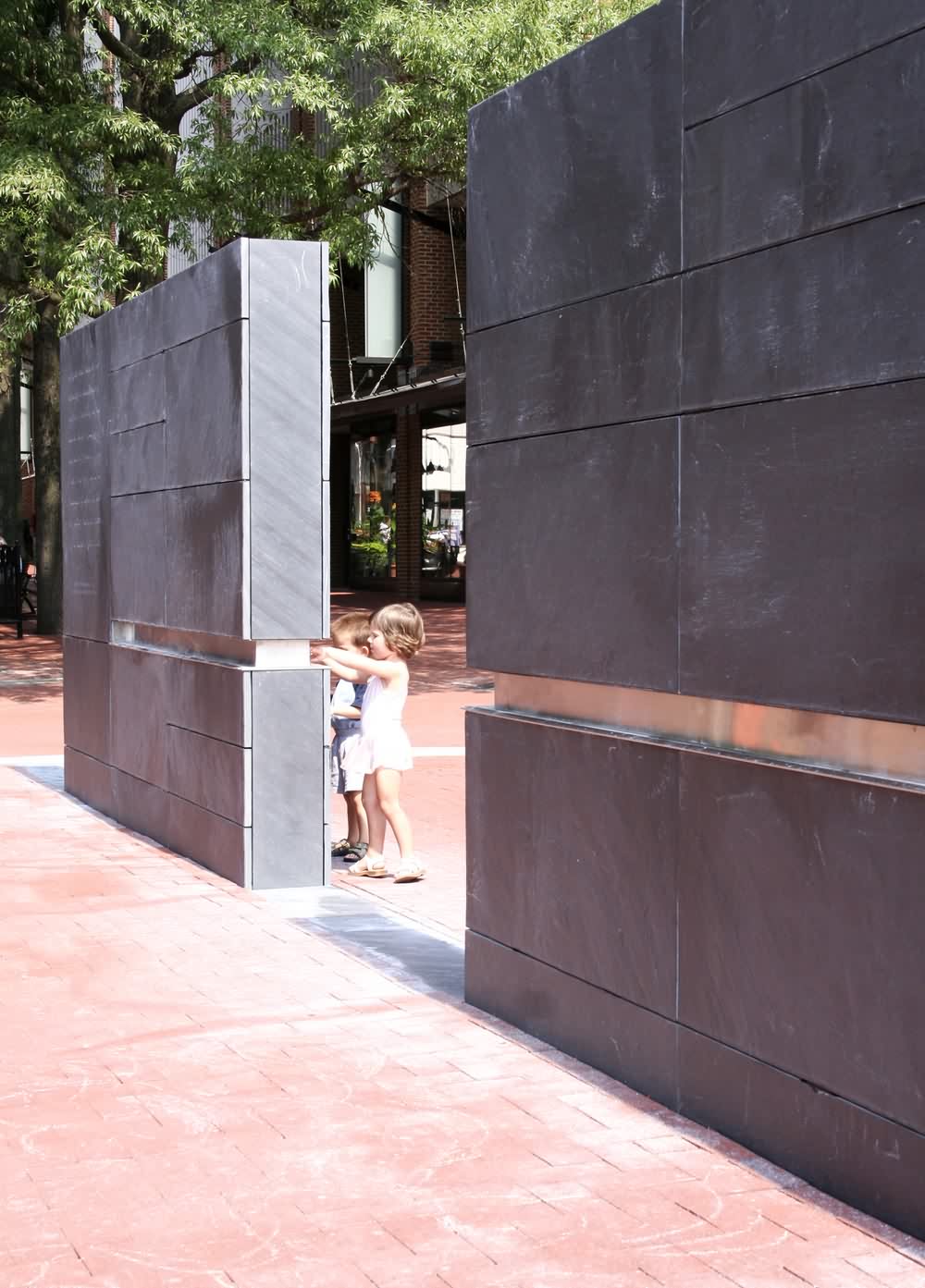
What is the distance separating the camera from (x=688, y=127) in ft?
14.9

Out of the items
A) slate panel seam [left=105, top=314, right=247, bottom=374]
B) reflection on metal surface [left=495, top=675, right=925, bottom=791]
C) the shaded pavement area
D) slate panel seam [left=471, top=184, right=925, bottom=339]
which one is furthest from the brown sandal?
slate panel seam [left=471, top=184, right=925, bottom=339]

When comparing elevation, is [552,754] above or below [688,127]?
below

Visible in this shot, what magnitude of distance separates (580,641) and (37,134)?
14.9m

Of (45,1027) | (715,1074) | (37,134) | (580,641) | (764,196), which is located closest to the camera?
(764,196)

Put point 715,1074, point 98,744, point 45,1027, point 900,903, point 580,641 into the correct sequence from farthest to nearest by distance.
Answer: point 98,744 < point 45,1027 < point 580,641 < point 715,1074 < point 900,903

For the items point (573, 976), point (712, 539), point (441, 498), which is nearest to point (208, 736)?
point (573, 976)

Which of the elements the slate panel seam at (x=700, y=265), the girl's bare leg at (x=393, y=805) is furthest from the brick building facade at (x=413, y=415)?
the slate panel seam at (x=700, y=265)

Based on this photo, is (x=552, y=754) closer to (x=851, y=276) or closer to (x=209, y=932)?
(x=851, y=276)

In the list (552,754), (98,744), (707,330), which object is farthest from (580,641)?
(98,744)

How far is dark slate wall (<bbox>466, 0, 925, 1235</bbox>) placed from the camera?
3854 mm

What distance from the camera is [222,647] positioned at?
8727 mm

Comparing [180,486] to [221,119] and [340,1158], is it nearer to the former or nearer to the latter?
[340,1158]

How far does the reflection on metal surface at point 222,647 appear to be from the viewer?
26.9ft

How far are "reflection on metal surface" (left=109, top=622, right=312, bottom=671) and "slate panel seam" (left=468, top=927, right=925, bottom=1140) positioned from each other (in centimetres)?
262
